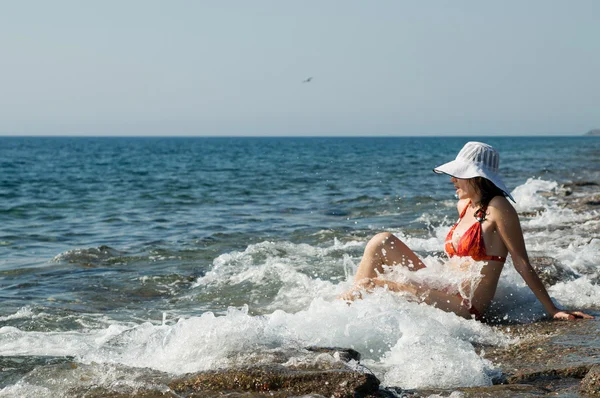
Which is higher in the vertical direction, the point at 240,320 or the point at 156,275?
the point at 240,320

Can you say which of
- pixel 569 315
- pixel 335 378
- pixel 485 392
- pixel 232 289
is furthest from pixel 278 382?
pixel 232 289

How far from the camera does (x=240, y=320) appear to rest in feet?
16.6

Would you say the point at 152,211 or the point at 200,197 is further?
the point at 200,197

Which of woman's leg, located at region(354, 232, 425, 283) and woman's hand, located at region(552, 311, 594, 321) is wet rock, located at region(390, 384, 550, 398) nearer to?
woman's hand, located at region(552, 311, 594, 321)

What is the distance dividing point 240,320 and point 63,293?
451 centimetres

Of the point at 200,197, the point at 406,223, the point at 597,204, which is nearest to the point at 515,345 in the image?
the point at 406,223

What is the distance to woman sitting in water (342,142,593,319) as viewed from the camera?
5949mm

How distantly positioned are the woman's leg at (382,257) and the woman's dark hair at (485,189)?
0.83m

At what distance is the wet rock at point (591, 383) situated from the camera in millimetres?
4188

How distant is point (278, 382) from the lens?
4.29 metres

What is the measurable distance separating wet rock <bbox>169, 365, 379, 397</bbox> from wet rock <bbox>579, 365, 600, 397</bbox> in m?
1.19

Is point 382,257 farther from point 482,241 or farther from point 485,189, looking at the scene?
point 485,189

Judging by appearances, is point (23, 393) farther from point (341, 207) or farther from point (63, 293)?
point (341, 207)

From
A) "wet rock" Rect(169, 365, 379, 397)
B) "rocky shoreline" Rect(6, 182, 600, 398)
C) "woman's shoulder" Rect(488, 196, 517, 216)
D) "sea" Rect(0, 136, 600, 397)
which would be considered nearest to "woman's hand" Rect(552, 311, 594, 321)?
"sea" Rect(0, 136, 600, 397)
